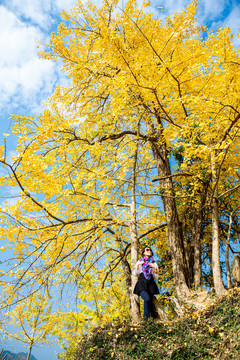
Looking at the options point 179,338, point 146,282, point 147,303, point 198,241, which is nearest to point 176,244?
point 198,241

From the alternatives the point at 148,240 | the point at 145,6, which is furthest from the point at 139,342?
the point at 145,6

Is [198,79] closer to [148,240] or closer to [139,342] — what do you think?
[148,240]

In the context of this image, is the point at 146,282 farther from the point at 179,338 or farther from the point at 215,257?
the point at 215,257

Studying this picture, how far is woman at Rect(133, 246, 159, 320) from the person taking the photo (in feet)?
13.9

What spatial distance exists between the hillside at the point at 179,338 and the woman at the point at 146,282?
1.06 ft

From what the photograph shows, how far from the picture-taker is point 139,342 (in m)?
3.70

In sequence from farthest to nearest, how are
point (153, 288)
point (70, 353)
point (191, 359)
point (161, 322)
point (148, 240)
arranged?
1. point (70, 353)
2. point (148, 240)
3. point (153, 288)
4. point (161, 322)
5. point (191, 359)

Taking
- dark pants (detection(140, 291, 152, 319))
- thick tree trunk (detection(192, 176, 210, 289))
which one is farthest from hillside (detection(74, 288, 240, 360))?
thick tree trunk (detection(192, 176, 210, 289))

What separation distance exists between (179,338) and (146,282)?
1.00 meters

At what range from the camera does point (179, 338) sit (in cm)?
353

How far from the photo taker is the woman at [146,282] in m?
4.24

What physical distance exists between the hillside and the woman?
1.06ft

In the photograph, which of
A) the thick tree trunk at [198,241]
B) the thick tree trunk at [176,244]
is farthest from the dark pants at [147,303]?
the thick tree trunk at [198,241]

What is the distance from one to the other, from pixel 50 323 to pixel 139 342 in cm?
870
